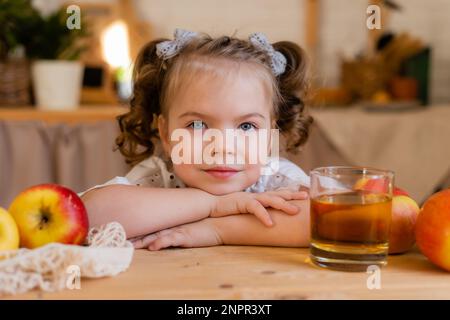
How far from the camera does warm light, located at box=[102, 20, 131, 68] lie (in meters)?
2.89

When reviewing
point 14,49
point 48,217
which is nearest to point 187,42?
point 48,217

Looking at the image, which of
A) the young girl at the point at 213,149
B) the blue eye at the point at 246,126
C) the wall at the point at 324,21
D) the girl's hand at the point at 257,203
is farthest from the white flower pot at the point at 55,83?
the girl's hand at the point at 257,203

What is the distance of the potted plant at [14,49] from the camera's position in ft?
7.71

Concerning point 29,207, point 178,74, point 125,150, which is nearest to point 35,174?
point 125,150

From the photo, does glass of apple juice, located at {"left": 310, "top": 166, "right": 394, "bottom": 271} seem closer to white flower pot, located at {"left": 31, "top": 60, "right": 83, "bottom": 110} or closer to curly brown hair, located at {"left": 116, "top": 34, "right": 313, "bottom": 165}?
curly brown hair, located at {"left": 116, "top": 34, "right": 313, "bottom": 165}

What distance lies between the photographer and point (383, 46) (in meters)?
3.14

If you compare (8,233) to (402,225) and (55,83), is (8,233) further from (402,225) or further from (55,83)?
(55,83)

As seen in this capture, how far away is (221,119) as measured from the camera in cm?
103

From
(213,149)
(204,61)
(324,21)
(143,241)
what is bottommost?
(143,241)

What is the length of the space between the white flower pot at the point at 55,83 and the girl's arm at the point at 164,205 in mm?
1590

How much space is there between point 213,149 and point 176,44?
29cm

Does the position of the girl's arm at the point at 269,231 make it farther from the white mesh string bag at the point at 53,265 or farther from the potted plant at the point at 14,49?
the potted plant at the point at 14,49

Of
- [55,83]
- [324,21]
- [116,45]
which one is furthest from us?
[324,21]

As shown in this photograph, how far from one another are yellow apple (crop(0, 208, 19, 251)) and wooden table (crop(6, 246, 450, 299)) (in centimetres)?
12
